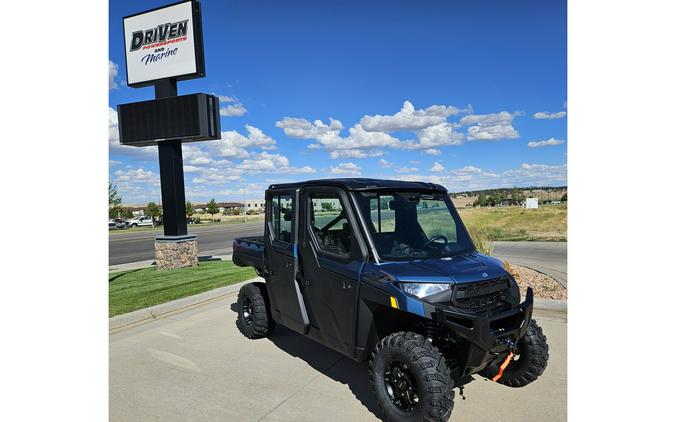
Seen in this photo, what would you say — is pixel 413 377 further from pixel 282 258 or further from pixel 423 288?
pixel 282 258

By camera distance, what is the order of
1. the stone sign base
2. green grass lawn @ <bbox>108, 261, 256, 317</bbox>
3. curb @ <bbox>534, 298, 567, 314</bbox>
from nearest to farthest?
curb @ <bbox>534, 298, 567, 314</bbox>
green grass lawn @ <bbox>108, 261, 256, 317</bbox>
the stone sign base

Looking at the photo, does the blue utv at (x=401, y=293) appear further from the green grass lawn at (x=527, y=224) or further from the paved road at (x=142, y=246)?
the green grass lawn at (x=527, y=224)

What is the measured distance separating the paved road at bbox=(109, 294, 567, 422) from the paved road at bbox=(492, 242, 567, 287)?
402cm

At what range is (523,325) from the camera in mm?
3361

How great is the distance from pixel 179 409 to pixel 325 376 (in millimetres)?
1416

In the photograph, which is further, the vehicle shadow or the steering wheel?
the steering wheel

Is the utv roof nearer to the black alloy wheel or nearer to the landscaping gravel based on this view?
the black alloy wheel

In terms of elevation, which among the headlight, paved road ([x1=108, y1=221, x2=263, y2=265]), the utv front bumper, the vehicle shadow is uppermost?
the headlight

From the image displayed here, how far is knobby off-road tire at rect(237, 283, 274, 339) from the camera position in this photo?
5.31 metres

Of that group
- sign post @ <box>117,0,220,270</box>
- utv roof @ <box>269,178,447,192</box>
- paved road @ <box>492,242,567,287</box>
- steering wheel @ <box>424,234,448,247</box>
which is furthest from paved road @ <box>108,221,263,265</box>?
steering wheel @ <box>424,234,448,247</box>

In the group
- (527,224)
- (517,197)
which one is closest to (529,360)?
(527,224)

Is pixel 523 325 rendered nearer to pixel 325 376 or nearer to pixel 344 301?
pixel 344 301

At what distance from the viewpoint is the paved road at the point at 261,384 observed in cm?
351

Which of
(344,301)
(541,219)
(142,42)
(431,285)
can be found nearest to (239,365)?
(344,301)
